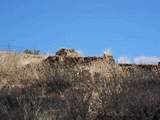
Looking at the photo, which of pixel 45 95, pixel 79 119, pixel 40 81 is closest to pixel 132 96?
pixel 79 119

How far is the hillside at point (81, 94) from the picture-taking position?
1180 centimetres

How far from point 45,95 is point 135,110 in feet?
8.91

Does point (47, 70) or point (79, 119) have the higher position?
point (47, 70)

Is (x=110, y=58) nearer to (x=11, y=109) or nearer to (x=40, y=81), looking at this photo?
(x=40, y=81)

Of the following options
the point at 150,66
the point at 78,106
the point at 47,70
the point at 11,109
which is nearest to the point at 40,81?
the point at 47,70

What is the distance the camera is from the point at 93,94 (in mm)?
12430

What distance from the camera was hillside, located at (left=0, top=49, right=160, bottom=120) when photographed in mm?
11797

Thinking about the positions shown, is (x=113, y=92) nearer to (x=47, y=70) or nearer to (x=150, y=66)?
(x=47, y=70)

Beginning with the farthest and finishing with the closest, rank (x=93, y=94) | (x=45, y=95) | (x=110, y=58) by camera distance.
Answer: (x=110, y=58), (x=45, y=95), (x=93, y=94)

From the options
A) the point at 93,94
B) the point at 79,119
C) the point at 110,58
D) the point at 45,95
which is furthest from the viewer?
the point at 110,58

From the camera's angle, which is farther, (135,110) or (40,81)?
(40,81)

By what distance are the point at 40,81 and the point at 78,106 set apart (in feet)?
10.2

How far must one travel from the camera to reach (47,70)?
51.8 feet

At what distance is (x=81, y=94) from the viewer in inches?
486
